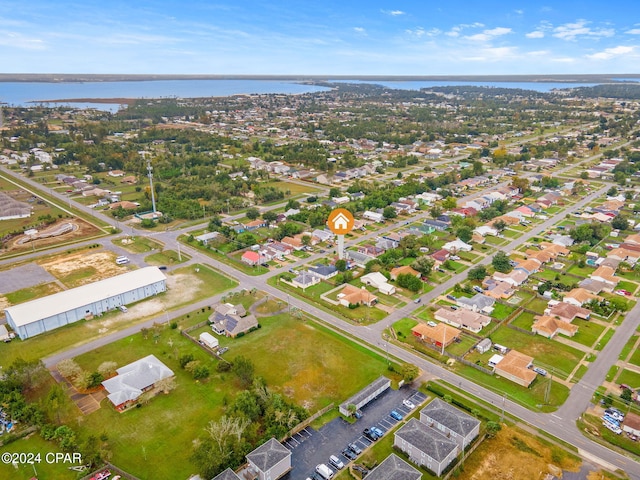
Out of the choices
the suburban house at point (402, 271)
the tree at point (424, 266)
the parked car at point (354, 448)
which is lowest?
the parked car at point (354, 448)

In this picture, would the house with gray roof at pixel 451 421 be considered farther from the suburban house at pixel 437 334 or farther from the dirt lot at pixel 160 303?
the dirt lot at pixel 160 303

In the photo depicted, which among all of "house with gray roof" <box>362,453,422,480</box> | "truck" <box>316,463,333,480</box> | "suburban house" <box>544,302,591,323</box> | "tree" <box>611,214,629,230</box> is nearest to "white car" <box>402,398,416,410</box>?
"house with gray roof" <box>362,453,422,480</box>

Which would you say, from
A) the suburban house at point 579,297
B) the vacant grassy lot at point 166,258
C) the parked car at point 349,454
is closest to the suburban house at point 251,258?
the vacant grassy lot at point 166,258

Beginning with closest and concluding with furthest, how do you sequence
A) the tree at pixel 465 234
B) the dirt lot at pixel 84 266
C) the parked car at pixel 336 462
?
the parked car at pixel 336 462 < the dirt lot at pixel 84 266 < the tree at pixel 465 234

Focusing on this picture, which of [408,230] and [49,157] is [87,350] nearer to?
[408,230]

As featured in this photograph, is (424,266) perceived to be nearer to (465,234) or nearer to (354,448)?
(465,234)

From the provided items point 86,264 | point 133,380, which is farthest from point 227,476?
point 86,264

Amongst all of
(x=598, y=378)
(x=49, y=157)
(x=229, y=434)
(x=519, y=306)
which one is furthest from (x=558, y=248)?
(x=49, y=157)
